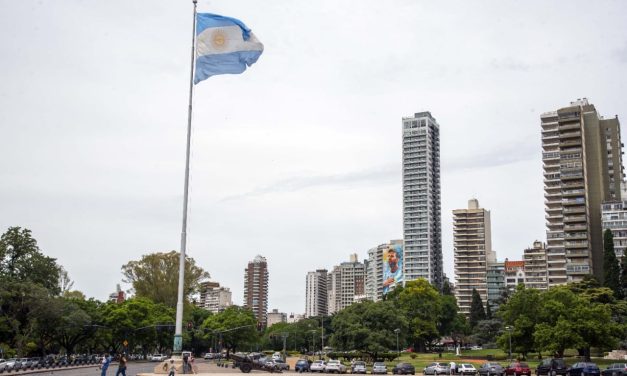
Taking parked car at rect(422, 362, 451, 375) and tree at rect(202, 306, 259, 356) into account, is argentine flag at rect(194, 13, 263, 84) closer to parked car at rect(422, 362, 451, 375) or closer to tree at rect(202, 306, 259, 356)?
parked car at rect(422, 362, 451, 375)

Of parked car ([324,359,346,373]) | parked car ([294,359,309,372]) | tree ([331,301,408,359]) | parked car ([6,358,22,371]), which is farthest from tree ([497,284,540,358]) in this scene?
parked car ([6,358,22,371])

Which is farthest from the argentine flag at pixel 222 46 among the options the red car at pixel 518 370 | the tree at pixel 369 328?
the tree at pixel 369 328

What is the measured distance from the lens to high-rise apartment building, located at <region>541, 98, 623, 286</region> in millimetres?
143875

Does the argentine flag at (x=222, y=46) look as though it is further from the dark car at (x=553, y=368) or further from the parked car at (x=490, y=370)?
the dark car at (x=553, y=368)

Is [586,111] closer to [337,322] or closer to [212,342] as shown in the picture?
[337,322]

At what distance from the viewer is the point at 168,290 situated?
401 ft

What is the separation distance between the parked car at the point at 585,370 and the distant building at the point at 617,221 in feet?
278

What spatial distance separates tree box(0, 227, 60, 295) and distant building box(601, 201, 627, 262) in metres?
106

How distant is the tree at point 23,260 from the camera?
303 ft

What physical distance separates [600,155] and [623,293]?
48166 mm

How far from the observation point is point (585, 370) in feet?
172

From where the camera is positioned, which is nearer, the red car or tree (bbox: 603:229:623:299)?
the red car

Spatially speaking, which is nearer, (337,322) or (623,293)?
(337,322)

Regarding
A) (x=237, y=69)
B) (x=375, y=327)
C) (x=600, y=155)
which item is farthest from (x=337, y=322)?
(x=600, y=155)
